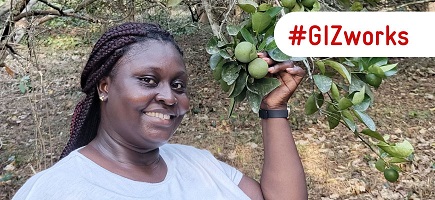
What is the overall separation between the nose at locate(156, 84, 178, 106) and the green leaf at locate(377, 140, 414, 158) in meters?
0.71

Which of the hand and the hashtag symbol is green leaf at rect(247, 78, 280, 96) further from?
the hashtag symbol

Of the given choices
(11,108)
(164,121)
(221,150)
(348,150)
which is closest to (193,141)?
(221,150)

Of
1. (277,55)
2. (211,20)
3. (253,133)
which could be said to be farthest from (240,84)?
(253,133)

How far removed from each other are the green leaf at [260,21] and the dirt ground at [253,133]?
7.36 feet

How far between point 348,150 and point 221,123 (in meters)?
1.39

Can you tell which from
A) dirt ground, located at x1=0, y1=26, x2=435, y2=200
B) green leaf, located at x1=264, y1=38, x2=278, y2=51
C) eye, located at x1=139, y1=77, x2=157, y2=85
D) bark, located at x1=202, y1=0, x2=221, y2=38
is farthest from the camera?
dirt ground, located at x1=0, y1=26, x2=435, y2=200

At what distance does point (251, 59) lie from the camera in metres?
1.51

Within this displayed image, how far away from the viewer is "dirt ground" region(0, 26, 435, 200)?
4195 millimetres

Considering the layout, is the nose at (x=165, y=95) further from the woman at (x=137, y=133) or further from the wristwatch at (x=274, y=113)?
the wristwatch at (x=274, y=113)

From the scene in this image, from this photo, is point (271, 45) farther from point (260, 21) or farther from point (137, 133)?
point (137, 133)

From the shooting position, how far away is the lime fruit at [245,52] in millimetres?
1478

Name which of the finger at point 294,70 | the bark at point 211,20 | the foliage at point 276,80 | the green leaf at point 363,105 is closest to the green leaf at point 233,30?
the foliage at point 276,80

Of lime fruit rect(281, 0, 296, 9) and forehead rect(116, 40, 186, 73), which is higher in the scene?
lime fruit rect(281, 0, 296, 9)

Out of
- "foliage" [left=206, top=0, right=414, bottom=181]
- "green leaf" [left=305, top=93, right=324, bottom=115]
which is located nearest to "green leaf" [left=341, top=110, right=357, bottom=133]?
"foliage" [left=206, top=0, right=414, bottom=181]
